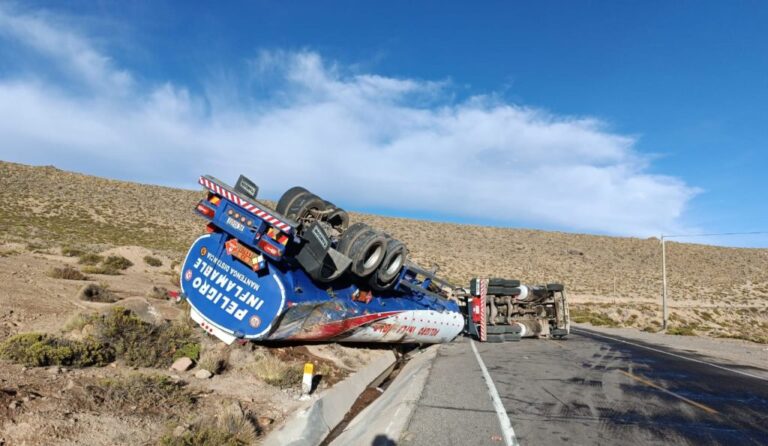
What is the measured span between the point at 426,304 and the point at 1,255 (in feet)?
44.5

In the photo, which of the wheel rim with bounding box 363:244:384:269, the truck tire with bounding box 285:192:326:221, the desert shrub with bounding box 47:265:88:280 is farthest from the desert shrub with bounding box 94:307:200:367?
the desert shrub with bounding box 47:265:88:280

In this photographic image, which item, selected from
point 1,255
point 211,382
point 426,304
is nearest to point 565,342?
point 426,304

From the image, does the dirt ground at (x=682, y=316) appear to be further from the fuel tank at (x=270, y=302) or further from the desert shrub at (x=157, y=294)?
the desert shrub at (x=157, y=294)

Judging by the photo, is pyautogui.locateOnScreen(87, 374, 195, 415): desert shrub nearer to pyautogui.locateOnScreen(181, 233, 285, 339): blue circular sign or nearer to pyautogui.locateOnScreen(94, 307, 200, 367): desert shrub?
pyautogui.locateOnScreen(94, 307, 200, 367): desert shrub

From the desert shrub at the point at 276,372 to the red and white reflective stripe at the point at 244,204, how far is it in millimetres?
2074

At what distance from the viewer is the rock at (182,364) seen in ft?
22.9

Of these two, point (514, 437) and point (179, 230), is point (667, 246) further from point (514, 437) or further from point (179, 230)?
point (514, 437)

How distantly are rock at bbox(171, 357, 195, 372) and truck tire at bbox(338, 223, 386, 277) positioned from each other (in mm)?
3001

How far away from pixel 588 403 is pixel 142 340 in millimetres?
6941

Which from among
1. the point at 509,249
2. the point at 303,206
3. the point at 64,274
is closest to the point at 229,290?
the point at 303,206

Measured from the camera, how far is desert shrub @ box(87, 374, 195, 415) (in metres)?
5.25

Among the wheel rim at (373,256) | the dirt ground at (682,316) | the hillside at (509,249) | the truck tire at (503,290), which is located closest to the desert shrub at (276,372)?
the wheel rim at (373,256)

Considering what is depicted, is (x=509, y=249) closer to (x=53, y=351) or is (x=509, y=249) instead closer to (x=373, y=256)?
(x=373, y=256)

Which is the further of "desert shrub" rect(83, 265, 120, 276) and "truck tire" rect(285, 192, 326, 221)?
"desert shrub" rect(83, 265, 120, 276)
